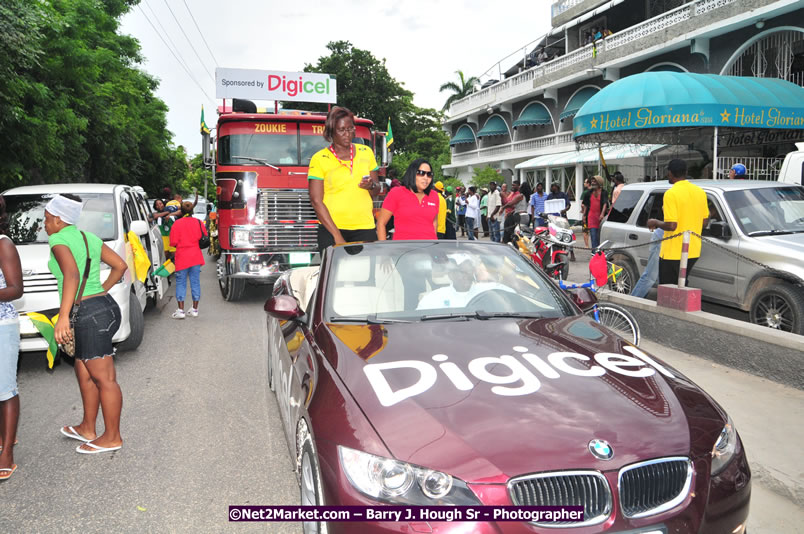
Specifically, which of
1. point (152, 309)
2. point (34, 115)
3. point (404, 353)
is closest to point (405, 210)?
point (404, 353)

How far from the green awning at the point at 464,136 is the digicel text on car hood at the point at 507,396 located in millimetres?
42382

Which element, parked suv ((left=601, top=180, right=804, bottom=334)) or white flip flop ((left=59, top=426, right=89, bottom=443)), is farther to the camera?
parked suv ((left=601, top=180, right=804, bottom=334))

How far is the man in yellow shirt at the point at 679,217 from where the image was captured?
273 inches

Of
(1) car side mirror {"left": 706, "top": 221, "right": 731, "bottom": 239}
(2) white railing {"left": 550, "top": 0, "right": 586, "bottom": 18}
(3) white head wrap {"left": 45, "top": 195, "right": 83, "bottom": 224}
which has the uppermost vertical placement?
(2) white railing {"left": 550, "top": 0, "right": 586, "bottom": 18}

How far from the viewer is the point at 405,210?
18.8 ft

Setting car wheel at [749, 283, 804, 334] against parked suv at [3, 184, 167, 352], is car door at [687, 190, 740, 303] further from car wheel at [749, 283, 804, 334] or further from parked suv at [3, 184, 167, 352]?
parked suv at [3, 184, 167, 352]

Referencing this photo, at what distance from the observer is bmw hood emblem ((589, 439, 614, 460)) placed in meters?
2.24

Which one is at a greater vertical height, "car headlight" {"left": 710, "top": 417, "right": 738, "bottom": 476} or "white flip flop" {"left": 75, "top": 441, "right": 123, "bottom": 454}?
"car headlight" {"left": 710, "top": 417, "right": 738, "bottom": 476}

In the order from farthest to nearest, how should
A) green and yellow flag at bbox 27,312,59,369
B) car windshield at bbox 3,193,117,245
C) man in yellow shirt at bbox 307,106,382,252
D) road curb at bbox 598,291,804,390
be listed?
car windshield at bbox 3,193,117,245 < man in yellow shirt at bbox 307,106,382,252 < road curb at bbox 598,291,804,390 < green and yellow flag at bbox 27,312,59,369

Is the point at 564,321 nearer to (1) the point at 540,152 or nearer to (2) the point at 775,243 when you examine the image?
(2) the point at 775,243

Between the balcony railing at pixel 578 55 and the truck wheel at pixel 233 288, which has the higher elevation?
the balcony railing at pixel 578 55

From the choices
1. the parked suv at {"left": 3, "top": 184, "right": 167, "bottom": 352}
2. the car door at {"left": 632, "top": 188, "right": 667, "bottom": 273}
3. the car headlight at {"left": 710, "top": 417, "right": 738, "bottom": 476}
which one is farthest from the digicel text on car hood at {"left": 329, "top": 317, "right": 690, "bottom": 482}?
the car door at {"left": 632, "top": 188, "right": 667, "bottom": 273}

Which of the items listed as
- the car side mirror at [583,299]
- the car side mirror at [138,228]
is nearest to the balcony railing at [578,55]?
the car side mirror at [138,228]

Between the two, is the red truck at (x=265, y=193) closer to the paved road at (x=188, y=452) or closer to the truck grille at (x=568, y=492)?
the paved road at (x=188, y=452)
